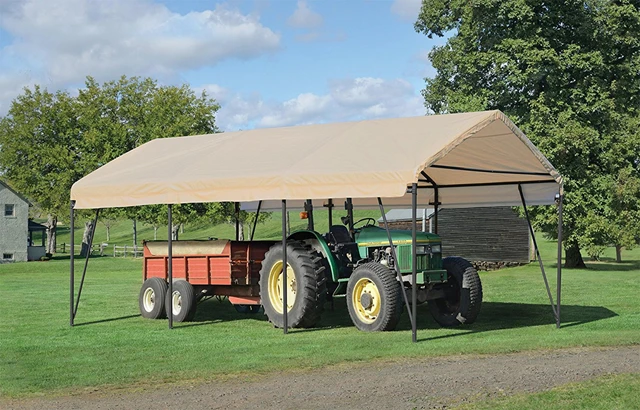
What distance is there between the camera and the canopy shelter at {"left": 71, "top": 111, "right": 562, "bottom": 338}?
13953mm

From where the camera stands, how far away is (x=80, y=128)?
2506 inches

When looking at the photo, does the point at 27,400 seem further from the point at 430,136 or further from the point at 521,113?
the point at 521,113

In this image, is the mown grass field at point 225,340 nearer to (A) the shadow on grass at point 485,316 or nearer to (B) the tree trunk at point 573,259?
(A) the shadow on grass at point 485,316

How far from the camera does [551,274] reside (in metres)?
34.0

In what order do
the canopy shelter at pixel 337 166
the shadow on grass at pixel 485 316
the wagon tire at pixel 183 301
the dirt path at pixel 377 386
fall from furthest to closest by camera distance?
the wagon tire at pixel 183 301
the shadow on grass at pixel 485 316
the canopy shelter at pixel 337 166
the dirt path at pixel 377 386

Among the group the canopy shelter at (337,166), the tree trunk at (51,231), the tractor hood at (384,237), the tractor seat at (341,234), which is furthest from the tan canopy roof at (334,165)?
the tree trunk at (51,231)

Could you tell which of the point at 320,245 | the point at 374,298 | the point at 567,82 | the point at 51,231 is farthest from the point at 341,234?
the point at 51,231

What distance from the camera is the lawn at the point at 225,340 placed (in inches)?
451

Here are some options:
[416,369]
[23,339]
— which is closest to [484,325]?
[416,369]

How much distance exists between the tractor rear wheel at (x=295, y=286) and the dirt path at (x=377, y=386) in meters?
3.59

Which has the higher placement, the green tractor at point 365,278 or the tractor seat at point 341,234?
the tractor seat at point 341,234

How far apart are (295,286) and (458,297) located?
2933 mm

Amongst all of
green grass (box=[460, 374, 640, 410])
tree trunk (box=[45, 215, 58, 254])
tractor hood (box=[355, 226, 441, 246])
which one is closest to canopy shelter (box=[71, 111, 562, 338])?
tractor hood (box=[355, 226, 441, 246])

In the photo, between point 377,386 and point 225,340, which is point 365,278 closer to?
point 225,340
